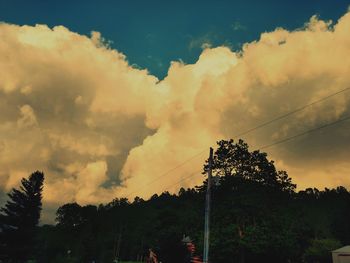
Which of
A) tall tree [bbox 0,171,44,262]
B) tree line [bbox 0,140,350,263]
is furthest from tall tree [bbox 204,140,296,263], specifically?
tall tree [bbox 0,171,44,262]

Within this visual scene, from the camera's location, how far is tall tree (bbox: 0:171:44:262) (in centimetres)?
6338

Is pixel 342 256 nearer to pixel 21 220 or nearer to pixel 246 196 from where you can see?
pixel 246 196

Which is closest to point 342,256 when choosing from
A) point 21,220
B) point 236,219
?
point 236,219

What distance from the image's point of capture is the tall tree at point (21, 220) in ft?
208

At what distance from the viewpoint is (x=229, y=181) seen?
49562 mm

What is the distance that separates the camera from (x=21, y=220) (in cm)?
6725

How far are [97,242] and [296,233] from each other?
97.8m

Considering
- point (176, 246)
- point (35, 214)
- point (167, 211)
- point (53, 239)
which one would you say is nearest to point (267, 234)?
point (176, 246)

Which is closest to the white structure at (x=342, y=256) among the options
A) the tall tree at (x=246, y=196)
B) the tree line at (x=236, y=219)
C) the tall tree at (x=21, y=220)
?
the tree line at (x=236, y=219)

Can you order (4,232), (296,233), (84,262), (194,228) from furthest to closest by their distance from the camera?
(84,262)
(4,232)
(194,228)
(296,233)

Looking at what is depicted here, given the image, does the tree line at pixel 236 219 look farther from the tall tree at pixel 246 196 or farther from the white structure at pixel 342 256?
the white structure at pixel 342 256

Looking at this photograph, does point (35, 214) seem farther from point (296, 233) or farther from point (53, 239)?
point (53, 239)

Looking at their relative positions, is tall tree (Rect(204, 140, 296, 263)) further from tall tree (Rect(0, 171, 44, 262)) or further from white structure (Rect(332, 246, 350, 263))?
tall tree (Rect(0, 171, 44, 262))

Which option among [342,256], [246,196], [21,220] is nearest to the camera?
[246,196]
